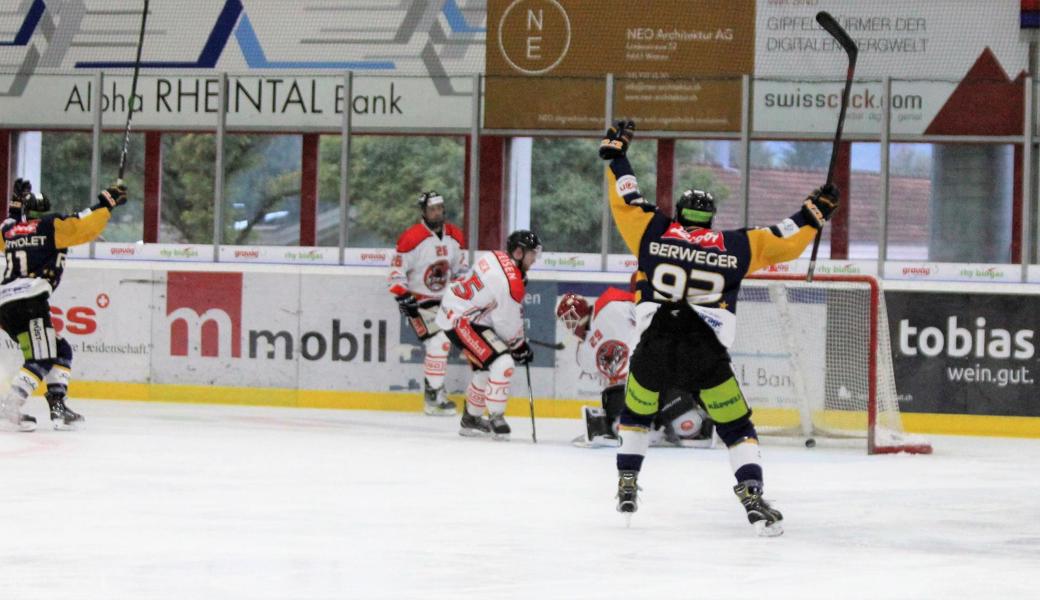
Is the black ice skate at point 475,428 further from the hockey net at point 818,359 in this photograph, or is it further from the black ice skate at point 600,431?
the hockey net at point 818,359

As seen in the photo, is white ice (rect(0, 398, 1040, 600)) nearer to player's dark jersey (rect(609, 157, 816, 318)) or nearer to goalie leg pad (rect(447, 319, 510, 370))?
goalie leg pad (rect(447, 319, 510, 370))

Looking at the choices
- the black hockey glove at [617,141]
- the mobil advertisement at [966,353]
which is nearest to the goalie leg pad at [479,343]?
the mobil advertisement at [966,353]

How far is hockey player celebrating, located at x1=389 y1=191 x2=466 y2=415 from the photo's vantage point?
12562 millimetres

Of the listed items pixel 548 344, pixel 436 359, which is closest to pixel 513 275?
pixel 548 344

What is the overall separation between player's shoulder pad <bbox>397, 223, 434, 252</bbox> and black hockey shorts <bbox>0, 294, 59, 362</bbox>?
2.97 meters

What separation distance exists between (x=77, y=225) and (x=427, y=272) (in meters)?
3.08

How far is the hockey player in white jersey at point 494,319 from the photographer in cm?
1079

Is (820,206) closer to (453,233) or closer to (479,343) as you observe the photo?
(479,343)

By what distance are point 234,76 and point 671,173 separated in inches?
149

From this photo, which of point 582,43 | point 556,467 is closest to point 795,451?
point 556,467

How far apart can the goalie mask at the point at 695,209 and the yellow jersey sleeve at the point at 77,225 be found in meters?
4.62

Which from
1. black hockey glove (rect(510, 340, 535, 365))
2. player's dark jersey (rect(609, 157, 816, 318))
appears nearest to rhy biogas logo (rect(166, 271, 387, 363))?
black hockey glove (rect(510, 340, 535, 365))

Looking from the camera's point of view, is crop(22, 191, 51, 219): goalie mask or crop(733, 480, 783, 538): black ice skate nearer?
crop(733, 480, 783, 538): black ice skate

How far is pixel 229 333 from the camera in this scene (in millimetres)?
13000
